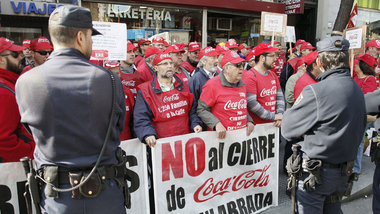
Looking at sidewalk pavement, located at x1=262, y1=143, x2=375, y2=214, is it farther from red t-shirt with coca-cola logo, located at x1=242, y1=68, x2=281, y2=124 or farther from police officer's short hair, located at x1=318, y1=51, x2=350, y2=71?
police officer's short hair, located at x1=318, y1=51, x2=350, y2=71

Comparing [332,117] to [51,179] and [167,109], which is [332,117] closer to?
[167,109]

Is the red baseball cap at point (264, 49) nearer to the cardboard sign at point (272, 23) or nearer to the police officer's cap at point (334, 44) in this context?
the police officer's cap at point (334, 44)

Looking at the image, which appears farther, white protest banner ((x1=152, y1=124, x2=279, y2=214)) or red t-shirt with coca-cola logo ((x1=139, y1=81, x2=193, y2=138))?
red t-shirt with coca-cola logo ((x1=139, y1=81, x2=193, y2=138))

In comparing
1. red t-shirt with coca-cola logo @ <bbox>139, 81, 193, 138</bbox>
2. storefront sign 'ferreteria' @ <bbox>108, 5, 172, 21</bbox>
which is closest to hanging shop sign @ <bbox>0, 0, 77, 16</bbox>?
storefront sign 'ferreteria' @ <bbox>108, 5, 172, 21</bbox>

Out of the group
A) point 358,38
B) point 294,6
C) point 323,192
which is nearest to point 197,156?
point 323,192

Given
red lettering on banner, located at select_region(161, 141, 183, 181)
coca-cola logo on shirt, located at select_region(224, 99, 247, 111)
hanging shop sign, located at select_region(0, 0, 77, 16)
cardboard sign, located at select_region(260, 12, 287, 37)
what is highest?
hanging shop sign, located at select_region(0, 0, 77, 16)

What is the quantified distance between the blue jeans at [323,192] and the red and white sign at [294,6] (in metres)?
11.8

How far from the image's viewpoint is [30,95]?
5.60 ft

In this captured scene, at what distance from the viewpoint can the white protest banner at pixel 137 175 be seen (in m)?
3.20

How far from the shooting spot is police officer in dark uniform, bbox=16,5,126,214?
171 cm

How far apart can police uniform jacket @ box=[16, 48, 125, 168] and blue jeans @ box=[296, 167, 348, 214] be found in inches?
69.8

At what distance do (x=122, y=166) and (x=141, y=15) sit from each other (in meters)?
9.33

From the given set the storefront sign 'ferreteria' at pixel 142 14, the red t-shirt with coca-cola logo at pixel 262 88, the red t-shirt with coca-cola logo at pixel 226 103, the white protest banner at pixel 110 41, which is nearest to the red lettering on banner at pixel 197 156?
the red t-shirt with coca-cola logo at pixel 226 103

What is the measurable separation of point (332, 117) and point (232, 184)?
1735 millimetres
